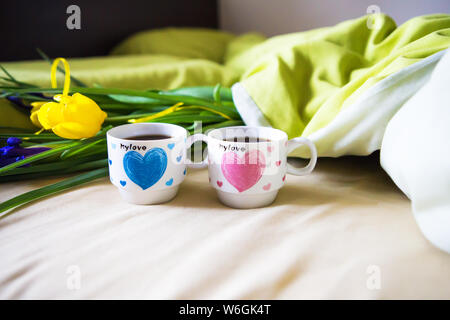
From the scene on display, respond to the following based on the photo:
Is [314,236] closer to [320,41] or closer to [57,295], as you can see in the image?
[57,295]

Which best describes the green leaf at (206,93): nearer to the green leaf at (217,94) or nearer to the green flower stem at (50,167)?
the green leaf at (217,94)

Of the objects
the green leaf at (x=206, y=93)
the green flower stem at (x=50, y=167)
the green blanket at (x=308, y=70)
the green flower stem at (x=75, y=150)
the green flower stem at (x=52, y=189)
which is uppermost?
the green blanket at (x=308, y=70)

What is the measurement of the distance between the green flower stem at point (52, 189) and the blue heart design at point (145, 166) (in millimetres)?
120

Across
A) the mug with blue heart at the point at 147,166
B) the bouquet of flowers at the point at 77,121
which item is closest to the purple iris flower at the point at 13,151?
the bouquet of flowers at the point at 77,121

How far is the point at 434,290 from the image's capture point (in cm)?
38

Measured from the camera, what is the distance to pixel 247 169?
53 cm

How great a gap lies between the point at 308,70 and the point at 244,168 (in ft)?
1.15

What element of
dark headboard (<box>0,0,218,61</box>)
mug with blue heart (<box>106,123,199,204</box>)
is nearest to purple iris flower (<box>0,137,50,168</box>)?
mug with blue heart (<box>106,123,199,204</box>)

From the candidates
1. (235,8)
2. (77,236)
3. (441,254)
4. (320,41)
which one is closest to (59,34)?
(235,8)

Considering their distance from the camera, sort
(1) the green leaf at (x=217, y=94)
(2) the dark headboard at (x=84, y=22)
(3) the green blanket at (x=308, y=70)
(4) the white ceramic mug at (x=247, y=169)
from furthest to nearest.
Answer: (2) the dark headboard at (x=84, y=22) < (1) the green leaf at (x=217, y=94) < (3) the green blanket at (x=308, y=70) < (4) the white ceramic mug at (x=247, y=169)

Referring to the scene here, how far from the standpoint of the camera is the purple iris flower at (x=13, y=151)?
0.60m

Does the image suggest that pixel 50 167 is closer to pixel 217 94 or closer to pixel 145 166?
pixel 145 166

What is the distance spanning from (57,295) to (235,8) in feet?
5.60

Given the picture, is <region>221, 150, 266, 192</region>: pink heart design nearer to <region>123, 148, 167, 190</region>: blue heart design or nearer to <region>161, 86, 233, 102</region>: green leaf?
<region>123, 148, 167, 190</region>: blue heart design
